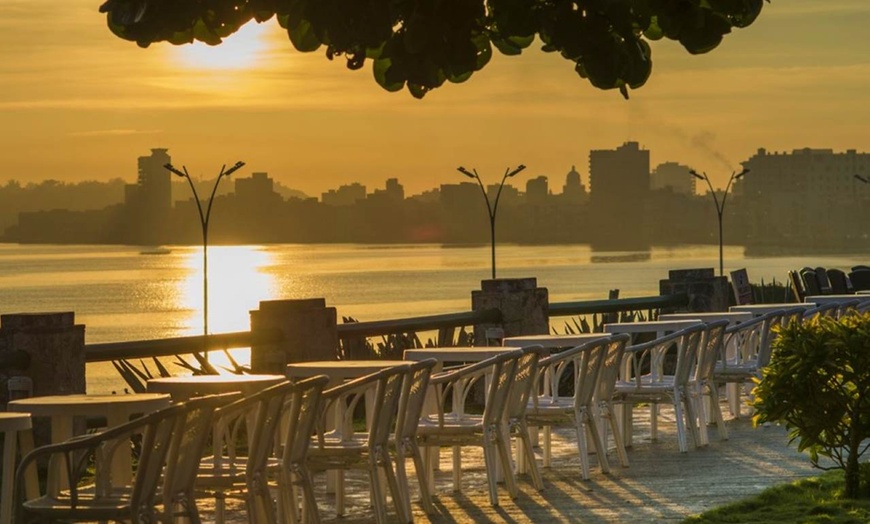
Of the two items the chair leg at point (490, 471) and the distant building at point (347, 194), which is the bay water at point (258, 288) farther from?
the chair leg at point (490, 471)

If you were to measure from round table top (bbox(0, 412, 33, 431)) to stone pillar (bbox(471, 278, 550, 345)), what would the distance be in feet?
29.6

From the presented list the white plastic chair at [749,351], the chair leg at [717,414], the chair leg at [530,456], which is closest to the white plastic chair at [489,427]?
the chair leg at [530,456]

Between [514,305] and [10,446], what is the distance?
904 cm

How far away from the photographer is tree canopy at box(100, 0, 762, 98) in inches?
166

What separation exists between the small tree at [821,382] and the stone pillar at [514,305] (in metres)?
7.38

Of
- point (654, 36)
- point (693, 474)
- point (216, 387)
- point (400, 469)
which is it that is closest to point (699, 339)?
point (693, 474)

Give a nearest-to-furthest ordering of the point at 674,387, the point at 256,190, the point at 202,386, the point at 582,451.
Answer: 1. the point at 202,386
2. the point at 582,451
3. the point at 674,387
4. the point at 256,190

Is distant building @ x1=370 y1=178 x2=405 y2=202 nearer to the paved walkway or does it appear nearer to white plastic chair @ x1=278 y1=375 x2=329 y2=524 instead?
the paved walkway

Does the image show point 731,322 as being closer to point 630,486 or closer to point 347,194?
point 630,486

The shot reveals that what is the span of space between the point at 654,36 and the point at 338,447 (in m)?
4.46

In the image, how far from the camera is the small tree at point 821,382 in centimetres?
883

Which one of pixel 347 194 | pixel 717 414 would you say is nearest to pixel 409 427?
pixel 717 414

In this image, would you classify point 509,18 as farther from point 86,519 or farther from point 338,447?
point 338,447

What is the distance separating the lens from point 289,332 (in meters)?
13.3
